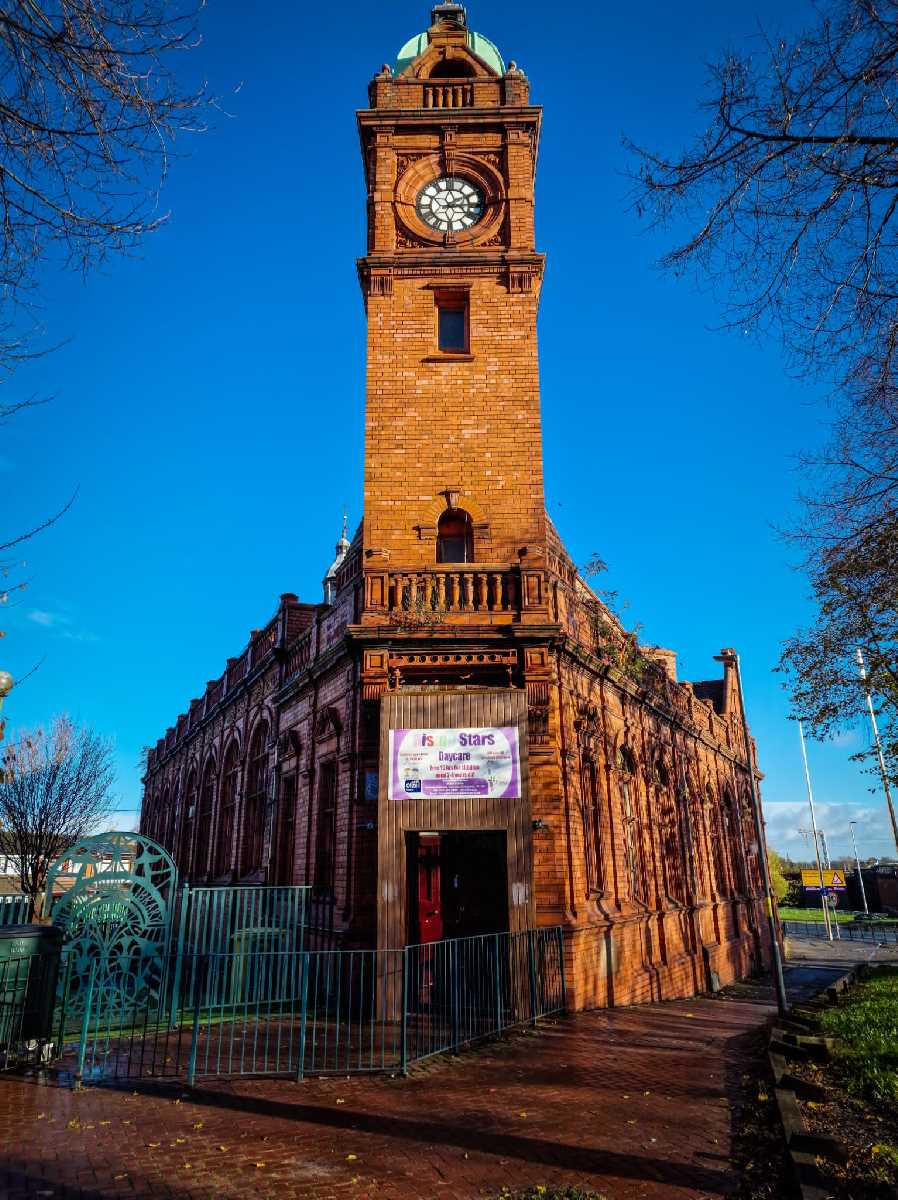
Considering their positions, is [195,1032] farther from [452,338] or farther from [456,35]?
[456,35]

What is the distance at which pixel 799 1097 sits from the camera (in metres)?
7.05

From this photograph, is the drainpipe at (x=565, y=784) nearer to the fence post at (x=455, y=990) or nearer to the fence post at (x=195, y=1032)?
the fence post at (x=455, y=990)

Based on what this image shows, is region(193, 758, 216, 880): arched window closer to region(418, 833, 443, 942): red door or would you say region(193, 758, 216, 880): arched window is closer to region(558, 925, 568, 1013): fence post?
region(418, 833, 443, 942): red door

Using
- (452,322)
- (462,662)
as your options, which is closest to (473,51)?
(452,322)

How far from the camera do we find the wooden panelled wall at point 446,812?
449 inches

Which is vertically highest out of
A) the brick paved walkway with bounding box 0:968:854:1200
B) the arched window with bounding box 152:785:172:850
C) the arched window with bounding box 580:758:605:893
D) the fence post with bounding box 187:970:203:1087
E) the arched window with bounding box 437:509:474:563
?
the arched window with bounding box 437:509:474:563

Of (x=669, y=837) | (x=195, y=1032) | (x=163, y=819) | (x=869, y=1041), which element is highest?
(x=163, y=819)

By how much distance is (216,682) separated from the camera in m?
29.0

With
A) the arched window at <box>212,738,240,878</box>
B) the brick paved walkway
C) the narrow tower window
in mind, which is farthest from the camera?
the arched window at <box>212,738,240,878</box>

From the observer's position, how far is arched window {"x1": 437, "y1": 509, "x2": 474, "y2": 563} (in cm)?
1459

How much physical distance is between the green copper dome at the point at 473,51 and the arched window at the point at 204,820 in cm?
2175

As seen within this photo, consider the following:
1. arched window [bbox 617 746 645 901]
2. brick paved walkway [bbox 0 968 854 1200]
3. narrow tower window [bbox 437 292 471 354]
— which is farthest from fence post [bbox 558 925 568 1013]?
narrow tower window [bbox 437 292 471 354]

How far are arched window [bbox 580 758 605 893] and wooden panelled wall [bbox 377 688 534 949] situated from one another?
267 centimetres

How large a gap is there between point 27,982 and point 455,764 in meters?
6.09
